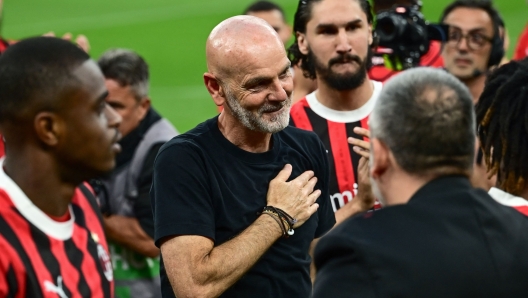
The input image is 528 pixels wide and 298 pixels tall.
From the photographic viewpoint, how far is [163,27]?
18484mm

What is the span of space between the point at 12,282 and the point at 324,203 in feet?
5.03

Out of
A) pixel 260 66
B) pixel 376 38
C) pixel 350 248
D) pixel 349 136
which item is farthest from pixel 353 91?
pixel 350 248

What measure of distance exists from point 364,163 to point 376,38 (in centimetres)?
147

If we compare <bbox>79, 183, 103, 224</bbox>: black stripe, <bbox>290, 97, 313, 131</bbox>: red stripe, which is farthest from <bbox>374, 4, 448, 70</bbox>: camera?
<bbox>79, 183, 103, 224</bbox>: black stripe

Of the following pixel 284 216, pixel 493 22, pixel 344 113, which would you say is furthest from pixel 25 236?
pixel 493 22

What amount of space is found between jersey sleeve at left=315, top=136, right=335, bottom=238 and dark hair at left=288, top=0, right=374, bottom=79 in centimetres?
141

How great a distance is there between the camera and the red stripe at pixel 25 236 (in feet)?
8.83

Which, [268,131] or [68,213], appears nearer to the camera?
[68,213]

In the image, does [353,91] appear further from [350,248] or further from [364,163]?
[350,248]

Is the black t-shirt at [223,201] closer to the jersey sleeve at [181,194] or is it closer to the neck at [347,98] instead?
the jersey sleeve at [181,194]

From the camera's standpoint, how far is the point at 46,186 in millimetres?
2787

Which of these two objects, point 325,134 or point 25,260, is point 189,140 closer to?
point 25,260

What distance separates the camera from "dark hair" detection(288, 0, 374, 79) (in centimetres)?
512

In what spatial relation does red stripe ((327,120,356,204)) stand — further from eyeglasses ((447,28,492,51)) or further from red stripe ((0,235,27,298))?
eyeglasses ((447,28,492,51))
